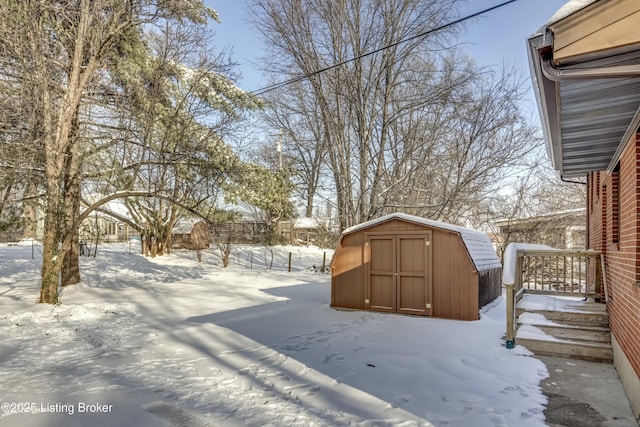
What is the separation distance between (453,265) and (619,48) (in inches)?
217

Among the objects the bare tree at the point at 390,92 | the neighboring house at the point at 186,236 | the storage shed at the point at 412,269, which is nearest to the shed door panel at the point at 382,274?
the storage shed at the point at 412,269

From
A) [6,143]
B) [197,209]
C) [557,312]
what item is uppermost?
[6,143]

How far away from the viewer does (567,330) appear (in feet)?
16.8

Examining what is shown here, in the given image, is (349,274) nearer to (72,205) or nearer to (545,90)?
(545,90)

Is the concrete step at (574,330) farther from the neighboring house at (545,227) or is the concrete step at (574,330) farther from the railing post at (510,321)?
the neighboring house at (545,227)

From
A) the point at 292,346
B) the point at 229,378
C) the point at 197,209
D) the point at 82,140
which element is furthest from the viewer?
the point at 197,209

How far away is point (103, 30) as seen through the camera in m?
8.02

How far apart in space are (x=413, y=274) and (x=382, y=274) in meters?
0.64

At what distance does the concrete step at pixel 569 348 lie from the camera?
15.2 feet

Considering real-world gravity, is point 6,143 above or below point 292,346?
above

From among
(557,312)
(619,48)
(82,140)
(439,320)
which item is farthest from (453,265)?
(82,140)

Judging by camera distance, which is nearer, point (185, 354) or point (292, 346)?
point (185, 354)

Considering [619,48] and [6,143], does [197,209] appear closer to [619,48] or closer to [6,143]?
[6,143]

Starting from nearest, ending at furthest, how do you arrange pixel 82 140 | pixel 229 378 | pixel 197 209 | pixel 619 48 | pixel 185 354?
1. pixel 619 48
2. pixel 229 378
3. pixel 185 354
4. pixel 82 140
5. pixel 197 209
